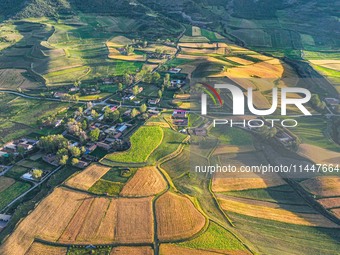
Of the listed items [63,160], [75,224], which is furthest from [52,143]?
[75,224]

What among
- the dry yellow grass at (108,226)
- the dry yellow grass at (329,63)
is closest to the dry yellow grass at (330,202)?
the dry yellow grass at (108,226)

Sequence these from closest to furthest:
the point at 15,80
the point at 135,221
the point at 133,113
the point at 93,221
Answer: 1. the point at 135,221
2. the point at 93,221
3. the point at 133,113
4. the point at 15,80

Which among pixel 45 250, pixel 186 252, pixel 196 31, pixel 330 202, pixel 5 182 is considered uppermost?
pixel 196 31

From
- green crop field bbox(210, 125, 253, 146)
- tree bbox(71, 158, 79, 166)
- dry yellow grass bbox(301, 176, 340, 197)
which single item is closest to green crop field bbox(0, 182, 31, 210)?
tree bbox(71, 158, 79, 166)

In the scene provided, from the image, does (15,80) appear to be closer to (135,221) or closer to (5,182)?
(5,182)

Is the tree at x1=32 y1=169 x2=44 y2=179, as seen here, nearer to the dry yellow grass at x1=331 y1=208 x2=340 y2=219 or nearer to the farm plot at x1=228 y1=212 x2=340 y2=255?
the farm plot at x1=228 y1=212 x2=340 y2=255

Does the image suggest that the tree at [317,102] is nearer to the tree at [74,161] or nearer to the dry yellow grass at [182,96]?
the dry yellow grass at [182,96]
